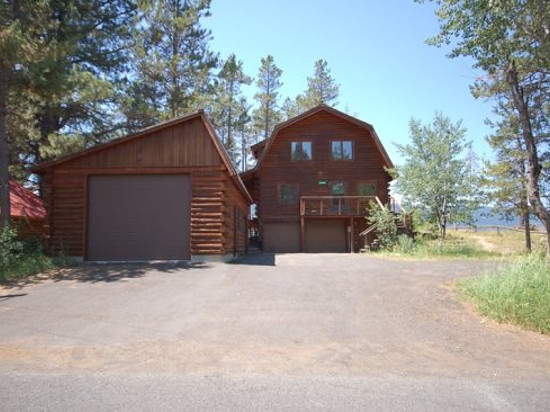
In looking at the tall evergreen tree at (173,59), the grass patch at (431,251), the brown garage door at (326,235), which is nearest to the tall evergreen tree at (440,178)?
the grass patch at (431,251)

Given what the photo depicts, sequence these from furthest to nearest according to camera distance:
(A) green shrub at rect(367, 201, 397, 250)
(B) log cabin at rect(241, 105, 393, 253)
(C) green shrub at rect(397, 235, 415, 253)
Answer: (B) log cabin at rect(241, 105, 393, 253)
(A) green shrub at rect(367, 201, 397, 250)
(C) green shrub at rect(397, 235, 415, 253)

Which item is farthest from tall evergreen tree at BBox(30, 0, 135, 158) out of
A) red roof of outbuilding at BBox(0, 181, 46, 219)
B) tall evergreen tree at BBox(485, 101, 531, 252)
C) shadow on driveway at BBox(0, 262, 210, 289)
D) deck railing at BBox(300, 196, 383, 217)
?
tall evergreen tree at BBox(485, 101, 531, 252)

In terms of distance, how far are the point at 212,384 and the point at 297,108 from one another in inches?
1735

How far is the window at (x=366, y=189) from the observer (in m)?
29.1

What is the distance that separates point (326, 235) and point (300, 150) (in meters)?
5.61

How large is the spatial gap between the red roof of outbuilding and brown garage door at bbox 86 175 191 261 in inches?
254

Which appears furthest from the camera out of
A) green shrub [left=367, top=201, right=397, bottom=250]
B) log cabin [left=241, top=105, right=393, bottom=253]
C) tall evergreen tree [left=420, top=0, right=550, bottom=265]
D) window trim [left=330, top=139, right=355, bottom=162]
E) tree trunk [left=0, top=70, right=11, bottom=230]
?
window trim [left=330, top=139, right=355, bottom=162]

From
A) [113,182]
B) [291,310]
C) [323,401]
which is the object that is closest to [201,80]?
[113,182]

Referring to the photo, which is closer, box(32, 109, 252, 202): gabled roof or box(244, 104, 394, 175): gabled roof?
box(32, 109, 252, 202): gabled roof

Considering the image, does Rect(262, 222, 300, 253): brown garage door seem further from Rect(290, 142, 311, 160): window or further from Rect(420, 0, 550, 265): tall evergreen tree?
Rect(420, 0, 550, 265): tall evergreen tree

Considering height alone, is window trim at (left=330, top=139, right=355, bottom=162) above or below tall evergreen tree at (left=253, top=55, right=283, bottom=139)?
below

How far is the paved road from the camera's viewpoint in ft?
15.5

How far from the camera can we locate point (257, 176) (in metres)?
29.6

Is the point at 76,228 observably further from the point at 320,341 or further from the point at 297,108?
the point at 297,108
